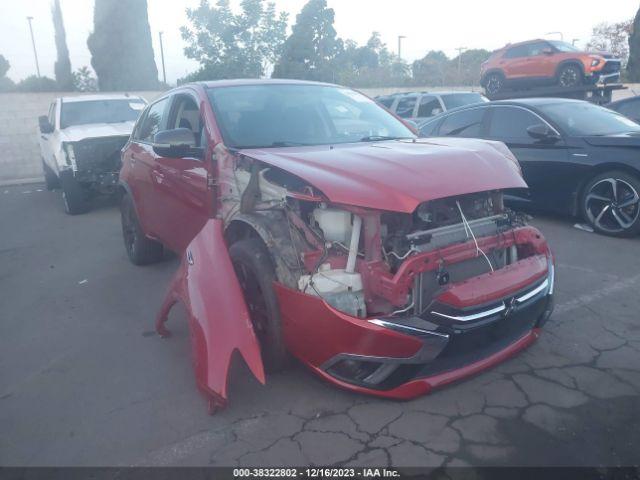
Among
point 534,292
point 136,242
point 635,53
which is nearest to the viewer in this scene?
point 534,292

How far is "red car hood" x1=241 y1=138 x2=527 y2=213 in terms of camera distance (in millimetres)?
2746

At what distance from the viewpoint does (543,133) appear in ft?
20.7

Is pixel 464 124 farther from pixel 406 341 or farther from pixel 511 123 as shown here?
pixel 406 341

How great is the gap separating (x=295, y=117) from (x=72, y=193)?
6.22 meters

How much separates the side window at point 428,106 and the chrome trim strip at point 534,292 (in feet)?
31.6

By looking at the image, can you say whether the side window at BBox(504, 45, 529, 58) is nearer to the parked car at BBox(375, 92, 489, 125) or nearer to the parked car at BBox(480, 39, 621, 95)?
the parked car at BBox(480, 39, 621, 95)

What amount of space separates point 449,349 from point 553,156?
14.7 feet

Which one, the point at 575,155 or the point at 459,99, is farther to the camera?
the point at 459,99

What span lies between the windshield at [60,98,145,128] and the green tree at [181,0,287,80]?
10.5 meters

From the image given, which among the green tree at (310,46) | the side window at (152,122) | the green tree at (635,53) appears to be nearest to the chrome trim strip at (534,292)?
the side window at (152,122)

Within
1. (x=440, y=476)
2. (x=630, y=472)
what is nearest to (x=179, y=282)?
(x=440, y=476)

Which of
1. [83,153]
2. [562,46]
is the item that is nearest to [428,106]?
[562,46]

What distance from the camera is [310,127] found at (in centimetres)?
405

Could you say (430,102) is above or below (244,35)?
below
